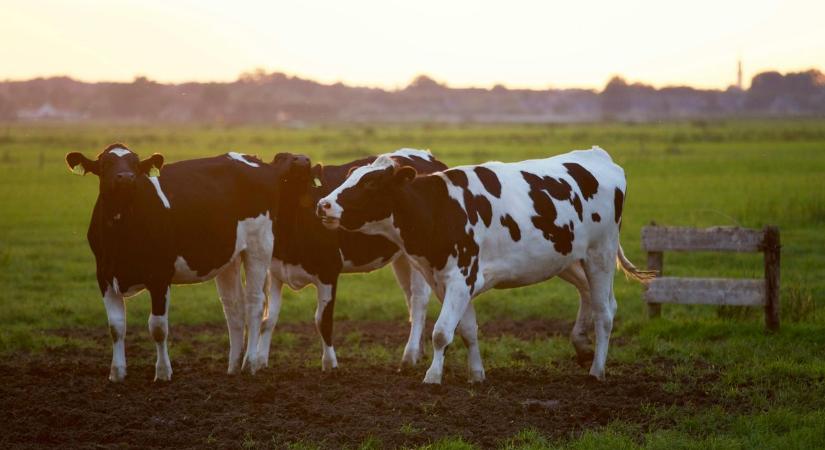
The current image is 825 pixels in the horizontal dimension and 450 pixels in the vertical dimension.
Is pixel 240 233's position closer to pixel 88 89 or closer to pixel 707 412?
pixel 707 412

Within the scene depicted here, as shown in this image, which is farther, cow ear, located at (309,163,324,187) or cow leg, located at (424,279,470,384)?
cow ear, located at (309,163,324,187)

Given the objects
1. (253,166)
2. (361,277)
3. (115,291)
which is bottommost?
(361,277)

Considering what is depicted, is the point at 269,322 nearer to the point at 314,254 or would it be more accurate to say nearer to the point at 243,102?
the point at 314,254

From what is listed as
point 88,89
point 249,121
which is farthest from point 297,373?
point 88,89

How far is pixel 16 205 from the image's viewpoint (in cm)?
3409

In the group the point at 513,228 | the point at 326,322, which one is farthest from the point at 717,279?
the point at 326,322

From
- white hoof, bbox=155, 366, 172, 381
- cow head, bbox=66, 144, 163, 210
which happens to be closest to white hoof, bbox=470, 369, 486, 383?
white hoof, bbox=155, 366, 172, 381

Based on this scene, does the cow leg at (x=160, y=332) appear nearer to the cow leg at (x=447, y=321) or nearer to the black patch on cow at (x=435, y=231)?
the black patch on cow at (x=435, y=231)

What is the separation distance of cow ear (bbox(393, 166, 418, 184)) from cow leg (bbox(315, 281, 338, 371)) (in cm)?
218

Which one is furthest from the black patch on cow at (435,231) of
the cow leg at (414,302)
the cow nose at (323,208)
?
the cow leg at (414,302)

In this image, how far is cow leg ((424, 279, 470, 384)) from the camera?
10.7 m

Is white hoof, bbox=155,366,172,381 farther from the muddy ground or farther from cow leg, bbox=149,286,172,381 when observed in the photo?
the muddy ground

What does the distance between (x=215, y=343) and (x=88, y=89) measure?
170 m

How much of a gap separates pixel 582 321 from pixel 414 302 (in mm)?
2067
